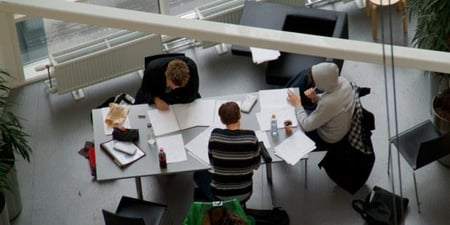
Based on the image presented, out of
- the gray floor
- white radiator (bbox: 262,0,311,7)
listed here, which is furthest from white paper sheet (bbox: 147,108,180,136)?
white radiator (bbox: 262,0,311,7)

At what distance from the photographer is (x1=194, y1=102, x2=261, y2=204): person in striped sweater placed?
559 centimetres

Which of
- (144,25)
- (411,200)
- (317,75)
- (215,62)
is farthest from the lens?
(215,62)

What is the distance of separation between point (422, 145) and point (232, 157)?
1.40m

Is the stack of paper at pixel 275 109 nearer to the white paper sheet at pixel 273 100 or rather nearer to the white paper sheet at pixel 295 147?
the white paper sheet at pixel 273 100

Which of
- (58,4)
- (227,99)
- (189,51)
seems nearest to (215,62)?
(189,51)

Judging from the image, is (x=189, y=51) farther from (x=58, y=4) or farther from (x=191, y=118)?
(x=58, y=4)

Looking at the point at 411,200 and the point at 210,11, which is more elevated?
the point at 210,11

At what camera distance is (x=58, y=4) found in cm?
241

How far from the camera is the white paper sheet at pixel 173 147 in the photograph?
6.00 m

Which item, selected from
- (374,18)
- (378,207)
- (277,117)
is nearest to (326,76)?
(277,117)

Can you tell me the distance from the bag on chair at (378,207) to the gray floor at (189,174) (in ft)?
0.28

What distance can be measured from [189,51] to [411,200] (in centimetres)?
262

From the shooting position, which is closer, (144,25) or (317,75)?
(144,25)

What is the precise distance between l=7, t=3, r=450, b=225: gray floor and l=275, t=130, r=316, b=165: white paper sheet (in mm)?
663
